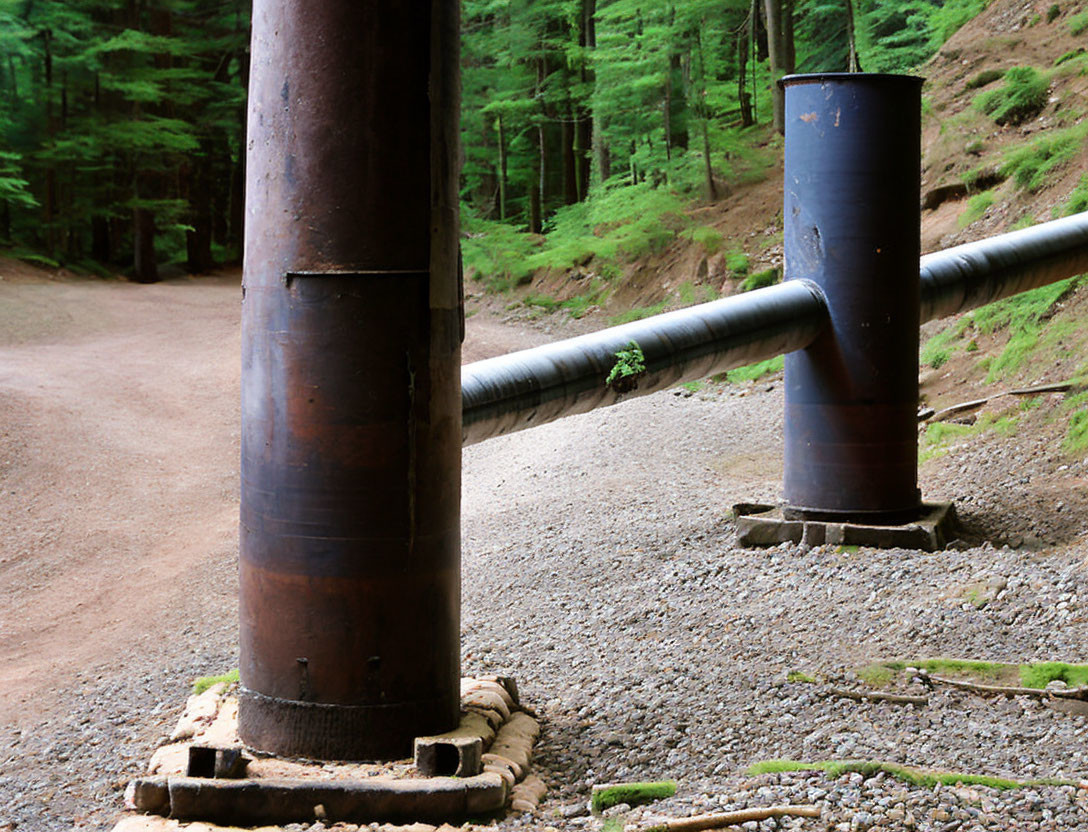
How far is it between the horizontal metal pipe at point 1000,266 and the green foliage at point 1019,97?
290 inches

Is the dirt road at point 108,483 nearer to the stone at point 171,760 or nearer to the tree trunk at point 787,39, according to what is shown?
the stone at point 171,760

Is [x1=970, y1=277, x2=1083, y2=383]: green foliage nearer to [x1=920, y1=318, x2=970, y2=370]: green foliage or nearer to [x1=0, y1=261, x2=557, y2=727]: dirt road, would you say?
[x1=920, y1=318, x2=970, y2=370]: green foliage

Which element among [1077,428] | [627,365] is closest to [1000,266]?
[1077,428]

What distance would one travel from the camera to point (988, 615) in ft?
18.7

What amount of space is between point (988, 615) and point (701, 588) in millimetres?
1615

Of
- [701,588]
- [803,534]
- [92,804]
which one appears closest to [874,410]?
[803,534]

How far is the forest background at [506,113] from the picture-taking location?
66.0 ft

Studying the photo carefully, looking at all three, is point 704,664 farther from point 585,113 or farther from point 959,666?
point 585,113

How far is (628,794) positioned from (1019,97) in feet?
46.4

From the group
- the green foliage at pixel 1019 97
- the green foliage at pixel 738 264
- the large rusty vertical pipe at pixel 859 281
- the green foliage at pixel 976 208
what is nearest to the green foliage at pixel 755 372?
the green foliage at pixel 976 208

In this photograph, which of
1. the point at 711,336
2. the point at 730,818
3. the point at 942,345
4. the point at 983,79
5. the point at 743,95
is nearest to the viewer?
the point at 730,818

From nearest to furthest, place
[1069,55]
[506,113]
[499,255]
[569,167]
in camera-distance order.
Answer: [1069,55]
[499,255]
[569,167]
[506,113]

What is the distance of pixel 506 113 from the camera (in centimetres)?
2789

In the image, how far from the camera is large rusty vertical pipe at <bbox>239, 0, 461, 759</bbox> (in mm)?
3701
